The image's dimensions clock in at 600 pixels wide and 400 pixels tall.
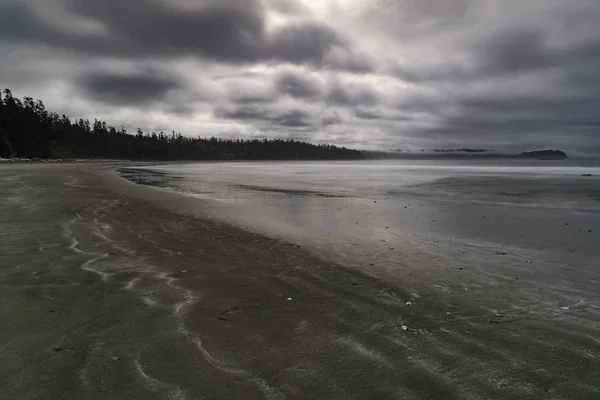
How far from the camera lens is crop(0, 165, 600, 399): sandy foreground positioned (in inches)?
131

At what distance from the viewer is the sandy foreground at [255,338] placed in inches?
131

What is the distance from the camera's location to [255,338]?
4273mm

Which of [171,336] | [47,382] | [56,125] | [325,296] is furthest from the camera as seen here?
[56,125]

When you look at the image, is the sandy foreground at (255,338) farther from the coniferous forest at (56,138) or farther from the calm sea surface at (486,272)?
the coniferous forest at (56,138)

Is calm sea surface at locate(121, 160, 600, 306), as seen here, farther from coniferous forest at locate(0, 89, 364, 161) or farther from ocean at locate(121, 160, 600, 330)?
coniferous forest at locate(0, 89, 364, 161)

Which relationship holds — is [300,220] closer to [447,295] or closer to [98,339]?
[447,295]

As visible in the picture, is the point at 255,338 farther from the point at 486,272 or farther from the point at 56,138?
the point at 56,138

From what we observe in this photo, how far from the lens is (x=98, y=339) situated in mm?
4094

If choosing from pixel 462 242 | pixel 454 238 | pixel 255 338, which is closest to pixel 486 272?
pixel 462 242

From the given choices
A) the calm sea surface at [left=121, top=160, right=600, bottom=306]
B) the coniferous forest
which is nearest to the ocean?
the calm sea surface at [left=121, top=160, right=600, bottom=306]

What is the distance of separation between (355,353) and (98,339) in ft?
9.94

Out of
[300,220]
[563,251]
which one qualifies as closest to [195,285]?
[300,220]

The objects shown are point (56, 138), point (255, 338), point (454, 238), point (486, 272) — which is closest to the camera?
point (255, 338)

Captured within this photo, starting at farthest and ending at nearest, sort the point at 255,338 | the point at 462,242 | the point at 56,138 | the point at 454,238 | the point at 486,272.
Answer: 1. the point at 56,138
2. the point at 454,238
3. the point at 462,242
4. the point at 486,272
5. the point at 255,338
